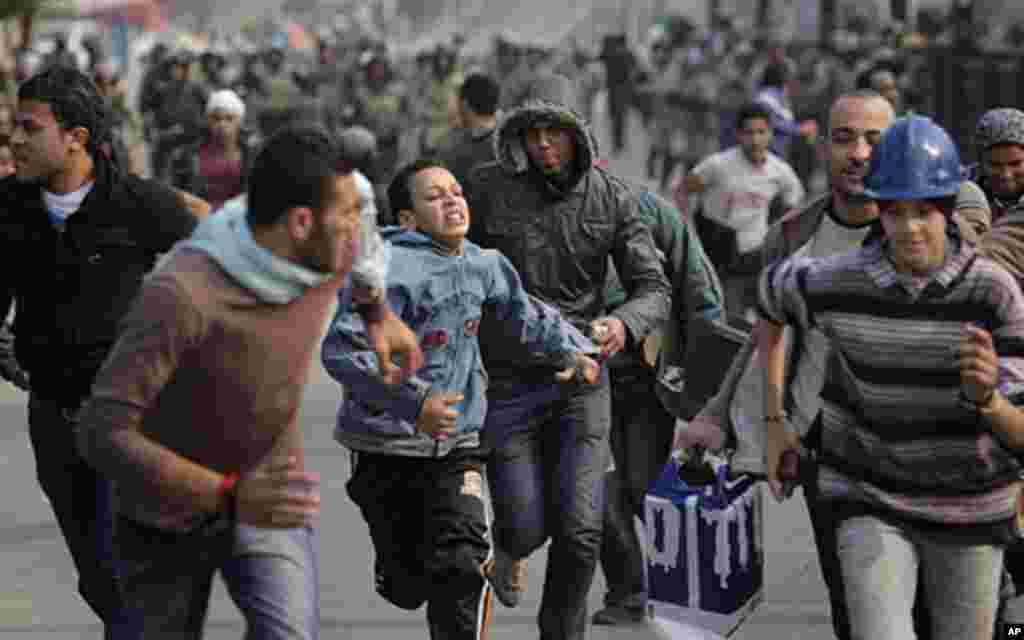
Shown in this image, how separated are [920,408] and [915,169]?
47 centimetres

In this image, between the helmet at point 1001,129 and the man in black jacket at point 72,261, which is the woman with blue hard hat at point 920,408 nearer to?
the man in black jacket at point 72,261

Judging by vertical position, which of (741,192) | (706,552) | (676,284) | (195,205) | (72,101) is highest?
(72,101)

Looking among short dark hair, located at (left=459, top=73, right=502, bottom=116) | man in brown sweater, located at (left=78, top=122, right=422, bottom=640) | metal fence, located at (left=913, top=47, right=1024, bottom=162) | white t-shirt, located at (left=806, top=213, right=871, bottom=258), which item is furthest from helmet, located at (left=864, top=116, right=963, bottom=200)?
metal fence, located at (left=913, top=47, right=1024, bottom=162)

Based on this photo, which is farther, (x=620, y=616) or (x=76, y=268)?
(x=620, y=616)

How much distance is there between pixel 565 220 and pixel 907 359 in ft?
7.47

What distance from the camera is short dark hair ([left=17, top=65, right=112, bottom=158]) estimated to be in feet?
21.2

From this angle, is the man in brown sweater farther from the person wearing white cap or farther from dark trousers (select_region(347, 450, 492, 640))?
the person wearing white cap

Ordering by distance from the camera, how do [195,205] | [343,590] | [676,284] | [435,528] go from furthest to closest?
[343,590] → [676,284] → [195,205] → [435,528]

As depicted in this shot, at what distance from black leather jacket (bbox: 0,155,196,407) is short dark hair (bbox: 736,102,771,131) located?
7163 millimetres

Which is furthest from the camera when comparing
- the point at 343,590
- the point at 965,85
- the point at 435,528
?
the point at 965,85

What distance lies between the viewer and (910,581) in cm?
537

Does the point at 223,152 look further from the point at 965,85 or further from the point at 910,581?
the point at 965,85

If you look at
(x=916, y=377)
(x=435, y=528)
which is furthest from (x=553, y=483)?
(x=916, y=377)

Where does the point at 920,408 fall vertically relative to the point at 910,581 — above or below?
above
